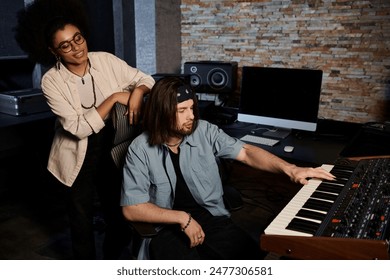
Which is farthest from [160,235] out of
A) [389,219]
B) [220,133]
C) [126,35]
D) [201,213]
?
[126,35]

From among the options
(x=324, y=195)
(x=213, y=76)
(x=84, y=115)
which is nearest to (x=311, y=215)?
(x=324, y=195)

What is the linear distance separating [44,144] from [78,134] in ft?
5.16

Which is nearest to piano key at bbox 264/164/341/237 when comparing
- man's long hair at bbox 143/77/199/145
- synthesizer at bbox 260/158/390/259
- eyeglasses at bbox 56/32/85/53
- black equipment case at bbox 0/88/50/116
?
synthesizer at bbox 260/158/390/259

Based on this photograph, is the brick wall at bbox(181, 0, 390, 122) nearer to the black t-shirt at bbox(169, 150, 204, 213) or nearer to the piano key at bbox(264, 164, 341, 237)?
the piano key at bbox(264, 164, 341, 237)

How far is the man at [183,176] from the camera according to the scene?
1.78 metres

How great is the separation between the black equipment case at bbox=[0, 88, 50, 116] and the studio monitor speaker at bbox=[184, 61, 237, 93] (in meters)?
1.44

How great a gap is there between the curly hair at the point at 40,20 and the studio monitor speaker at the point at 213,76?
123 centimetres

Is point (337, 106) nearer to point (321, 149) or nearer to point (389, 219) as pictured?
point (321, 149)

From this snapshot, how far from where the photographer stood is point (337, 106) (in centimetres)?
365

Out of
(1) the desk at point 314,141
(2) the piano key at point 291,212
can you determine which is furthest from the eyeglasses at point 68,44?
(1) the desk at point 314,141

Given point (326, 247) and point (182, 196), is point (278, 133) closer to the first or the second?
point (182, 196)

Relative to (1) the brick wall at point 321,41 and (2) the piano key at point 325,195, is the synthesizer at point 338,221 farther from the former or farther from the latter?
(1) the brick wall at point 321,41

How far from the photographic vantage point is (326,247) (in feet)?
4.28

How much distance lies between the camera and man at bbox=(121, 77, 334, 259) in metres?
1.78
